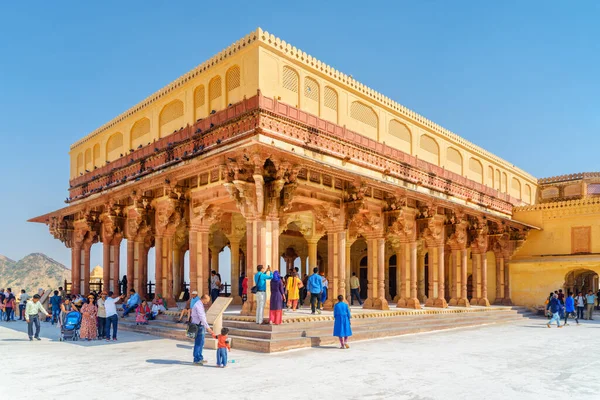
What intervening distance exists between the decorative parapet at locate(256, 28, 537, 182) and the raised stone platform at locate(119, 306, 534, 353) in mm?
7139

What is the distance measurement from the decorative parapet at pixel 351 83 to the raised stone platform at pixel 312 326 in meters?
7.14

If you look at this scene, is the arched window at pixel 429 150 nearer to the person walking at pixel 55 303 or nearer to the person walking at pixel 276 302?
the person walking at pixel 276 302

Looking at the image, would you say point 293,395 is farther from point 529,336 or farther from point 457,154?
point 457,154

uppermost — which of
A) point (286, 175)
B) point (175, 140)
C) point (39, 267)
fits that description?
point (175, 140)

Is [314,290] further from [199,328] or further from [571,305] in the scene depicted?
[571,305]

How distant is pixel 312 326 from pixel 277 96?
605 centimetres

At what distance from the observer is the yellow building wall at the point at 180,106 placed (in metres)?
13.6

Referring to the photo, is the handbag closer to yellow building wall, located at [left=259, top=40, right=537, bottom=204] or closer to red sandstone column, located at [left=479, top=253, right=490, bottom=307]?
yellow building wall, located at [left=259, top=40, right=537, bottom=204]

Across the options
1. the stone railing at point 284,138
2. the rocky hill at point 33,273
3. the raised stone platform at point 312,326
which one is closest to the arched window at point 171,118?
the stone railing at point 284,138

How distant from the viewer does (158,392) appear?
6680 millimetres

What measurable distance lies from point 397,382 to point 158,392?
342cm

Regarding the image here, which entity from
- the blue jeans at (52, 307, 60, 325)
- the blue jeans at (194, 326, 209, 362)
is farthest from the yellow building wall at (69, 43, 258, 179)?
the blue jeans at (194, 326, 209, 362)

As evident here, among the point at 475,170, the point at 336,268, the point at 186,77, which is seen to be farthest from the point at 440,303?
the point at 186,77

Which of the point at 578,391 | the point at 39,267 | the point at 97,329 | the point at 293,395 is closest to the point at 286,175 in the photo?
the point at 97,329
